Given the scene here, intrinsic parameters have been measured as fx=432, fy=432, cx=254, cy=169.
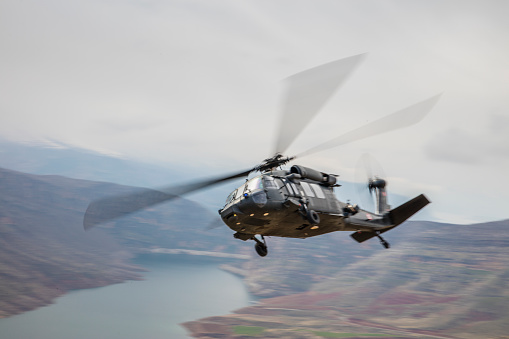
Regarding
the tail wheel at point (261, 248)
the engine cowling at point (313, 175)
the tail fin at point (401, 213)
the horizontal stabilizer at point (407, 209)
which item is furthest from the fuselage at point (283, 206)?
the horizontal stabilizer at point (407, 209)

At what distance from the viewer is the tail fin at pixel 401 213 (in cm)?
2827

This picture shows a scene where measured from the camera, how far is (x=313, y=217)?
845 inches

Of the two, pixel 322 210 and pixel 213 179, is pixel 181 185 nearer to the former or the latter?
pixel 213 179

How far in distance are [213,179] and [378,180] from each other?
49.6 feet

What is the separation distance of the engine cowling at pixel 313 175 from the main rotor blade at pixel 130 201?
3.29 meters

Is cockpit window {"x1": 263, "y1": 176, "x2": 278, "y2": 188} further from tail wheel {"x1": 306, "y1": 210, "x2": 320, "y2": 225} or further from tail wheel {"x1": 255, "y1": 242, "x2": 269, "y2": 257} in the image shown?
tail wheel {"x1": 255, "y1": 242, "x2": 269, "y2": 257}

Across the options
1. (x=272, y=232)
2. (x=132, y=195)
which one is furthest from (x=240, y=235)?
(x=132, y=195)

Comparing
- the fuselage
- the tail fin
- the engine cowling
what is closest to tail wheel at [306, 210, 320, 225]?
the fuselage

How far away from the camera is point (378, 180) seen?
3139cm

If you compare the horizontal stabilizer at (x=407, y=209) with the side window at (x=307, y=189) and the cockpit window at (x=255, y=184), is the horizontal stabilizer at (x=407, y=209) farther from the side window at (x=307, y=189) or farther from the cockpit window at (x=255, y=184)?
the cockpit window at (x=255, y=184)

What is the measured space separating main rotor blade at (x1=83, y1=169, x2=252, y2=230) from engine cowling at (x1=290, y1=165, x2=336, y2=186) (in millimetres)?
3291

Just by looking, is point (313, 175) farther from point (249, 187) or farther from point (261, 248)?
point (261, 248)

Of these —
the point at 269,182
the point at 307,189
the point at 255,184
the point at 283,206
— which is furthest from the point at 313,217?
the point at 255,184

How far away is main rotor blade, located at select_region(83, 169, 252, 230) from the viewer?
51.0 feet
